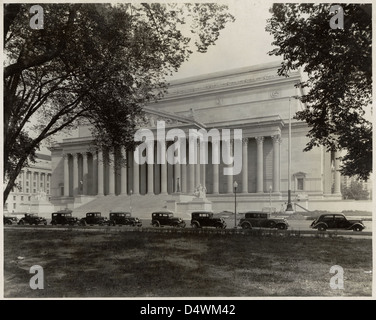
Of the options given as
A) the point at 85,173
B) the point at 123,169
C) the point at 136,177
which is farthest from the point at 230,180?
the point at 85,173

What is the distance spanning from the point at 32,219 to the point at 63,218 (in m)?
0.76

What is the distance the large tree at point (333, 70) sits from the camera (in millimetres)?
9305

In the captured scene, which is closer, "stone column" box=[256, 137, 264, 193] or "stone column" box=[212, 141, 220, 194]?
"stone column" box=[212, 141, 220, 194]

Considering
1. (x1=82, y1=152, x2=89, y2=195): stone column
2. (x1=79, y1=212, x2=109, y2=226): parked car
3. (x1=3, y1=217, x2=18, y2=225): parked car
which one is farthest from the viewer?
(x1=82, y1=152, x2=89, y2=195): stone column

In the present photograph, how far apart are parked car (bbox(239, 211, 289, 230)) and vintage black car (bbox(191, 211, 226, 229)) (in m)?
0.49

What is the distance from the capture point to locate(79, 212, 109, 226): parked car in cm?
1012

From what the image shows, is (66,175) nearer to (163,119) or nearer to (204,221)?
(163,119)

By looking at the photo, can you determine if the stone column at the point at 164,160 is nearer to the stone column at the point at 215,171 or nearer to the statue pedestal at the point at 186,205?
the statue pedestal at the point at 186,205

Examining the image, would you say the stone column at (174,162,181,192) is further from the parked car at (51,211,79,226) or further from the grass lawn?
the parked car at (51,211,79,226)

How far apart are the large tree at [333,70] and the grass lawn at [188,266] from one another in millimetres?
2250

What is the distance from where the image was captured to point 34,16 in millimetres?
9383

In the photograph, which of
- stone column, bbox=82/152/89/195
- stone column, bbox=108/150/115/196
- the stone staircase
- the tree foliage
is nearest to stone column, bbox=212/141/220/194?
the stone staircase

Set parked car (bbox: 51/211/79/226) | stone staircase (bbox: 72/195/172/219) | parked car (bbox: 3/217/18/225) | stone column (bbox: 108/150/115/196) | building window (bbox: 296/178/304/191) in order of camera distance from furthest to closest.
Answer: stone column (bbox: 108/150/115/196) < parked car (bbox: 51/211/79/226) < stone staircase (bbox: 72/195/172/219) < building window (bbox: 296/178/304/191) < parked car (bbox: 3/217/18/225)
